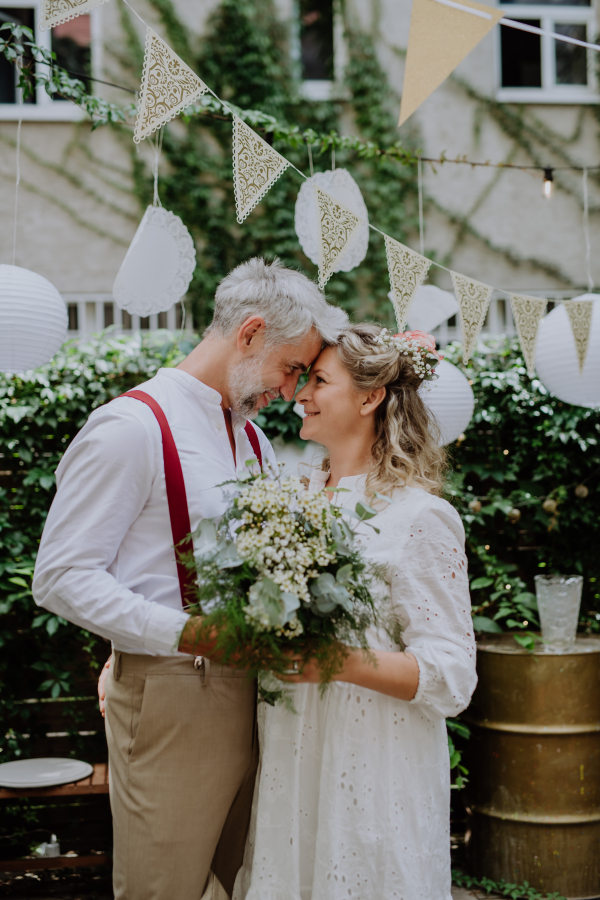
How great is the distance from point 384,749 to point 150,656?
0.56 metres

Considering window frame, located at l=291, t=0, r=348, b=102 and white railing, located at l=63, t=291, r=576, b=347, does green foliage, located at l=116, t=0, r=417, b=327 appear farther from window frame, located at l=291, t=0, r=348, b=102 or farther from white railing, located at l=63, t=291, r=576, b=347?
white railing, located at l=63, t=291, r=576, b=347

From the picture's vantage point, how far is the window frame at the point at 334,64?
6.57 meters

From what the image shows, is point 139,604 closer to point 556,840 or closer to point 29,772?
point 29,772

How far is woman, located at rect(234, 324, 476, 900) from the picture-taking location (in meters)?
1.60

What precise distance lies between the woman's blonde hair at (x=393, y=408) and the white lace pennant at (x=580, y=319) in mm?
1101

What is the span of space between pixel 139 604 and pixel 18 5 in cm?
674

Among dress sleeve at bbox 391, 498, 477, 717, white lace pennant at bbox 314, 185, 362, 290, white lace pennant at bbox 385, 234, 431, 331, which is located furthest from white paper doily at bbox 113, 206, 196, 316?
dress sleeve at bbox 391, 498, 477, 717

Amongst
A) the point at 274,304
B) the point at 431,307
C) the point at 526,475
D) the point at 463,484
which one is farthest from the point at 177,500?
the point at 526,475

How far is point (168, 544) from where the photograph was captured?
1701 millimetres

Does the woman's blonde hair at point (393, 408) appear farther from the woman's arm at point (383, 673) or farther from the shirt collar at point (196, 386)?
the woman's arm at point (383, 673)

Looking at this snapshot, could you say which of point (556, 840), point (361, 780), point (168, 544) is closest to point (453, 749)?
point (556, 840)

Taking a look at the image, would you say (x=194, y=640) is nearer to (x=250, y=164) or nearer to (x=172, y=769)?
(x=172, y=769)

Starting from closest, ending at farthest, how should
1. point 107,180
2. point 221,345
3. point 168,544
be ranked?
point 168,544
point 221,345
point 107,180

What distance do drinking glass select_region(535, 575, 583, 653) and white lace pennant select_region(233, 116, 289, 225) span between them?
1926 millimetres
